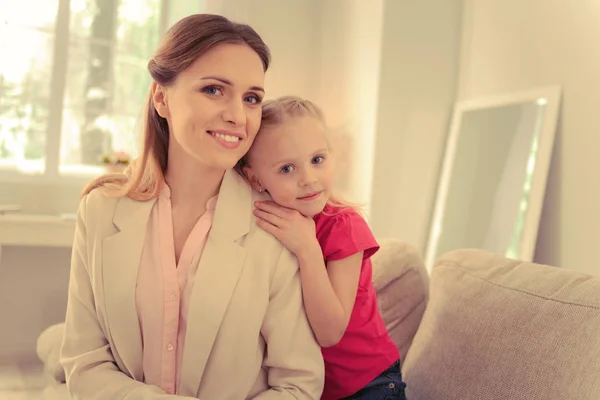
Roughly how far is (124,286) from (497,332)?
85cm

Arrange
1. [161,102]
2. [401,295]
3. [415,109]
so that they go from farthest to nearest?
[415,109] < [401,295] < [161,102]

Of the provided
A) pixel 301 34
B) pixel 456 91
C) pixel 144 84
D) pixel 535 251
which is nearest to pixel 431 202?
pixel 456 91

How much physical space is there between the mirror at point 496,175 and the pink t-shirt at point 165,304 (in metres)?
2.26

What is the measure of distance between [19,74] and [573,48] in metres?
3.55

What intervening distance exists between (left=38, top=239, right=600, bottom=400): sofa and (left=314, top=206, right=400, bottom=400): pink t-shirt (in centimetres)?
17

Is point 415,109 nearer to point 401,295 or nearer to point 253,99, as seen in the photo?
point 401,295

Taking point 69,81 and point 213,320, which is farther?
point 69,81

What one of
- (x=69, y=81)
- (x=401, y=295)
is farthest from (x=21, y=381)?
(x=401, y=295)

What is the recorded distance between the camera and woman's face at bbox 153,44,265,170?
4.47 feet

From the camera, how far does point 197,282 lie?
1363mm

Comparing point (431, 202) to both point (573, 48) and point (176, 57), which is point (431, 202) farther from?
point (176, 57)

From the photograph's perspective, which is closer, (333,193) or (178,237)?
(178,237)

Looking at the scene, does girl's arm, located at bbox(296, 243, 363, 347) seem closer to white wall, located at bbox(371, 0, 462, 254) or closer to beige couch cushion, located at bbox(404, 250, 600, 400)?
beige couch cushion, located at bbox(404, 250, 600, 400)

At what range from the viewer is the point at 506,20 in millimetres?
3684
